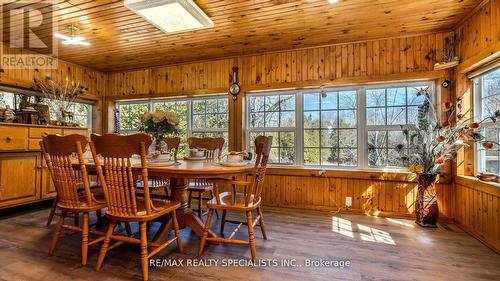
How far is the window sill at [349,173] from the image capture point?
10.4 ft

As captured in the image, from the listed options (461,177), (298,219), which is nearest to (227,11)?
(298,219)

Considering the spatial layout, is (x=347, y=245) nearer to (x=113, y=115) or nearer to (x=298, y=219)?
(x=298, y=219)

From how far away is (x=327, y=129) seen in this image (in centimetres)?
366

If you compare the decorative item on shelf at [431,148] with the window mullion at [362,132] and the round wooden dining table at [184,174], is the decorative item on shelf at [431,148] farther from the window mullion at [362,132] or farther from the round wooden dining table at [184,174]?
the round wooden dining table at [184,174]

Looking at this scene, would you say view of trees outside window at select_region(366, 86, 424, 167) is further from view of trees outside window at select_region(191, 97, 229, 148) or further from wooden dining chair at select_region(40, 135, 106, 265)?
wooden dining chair at select_region(40, 135, 106, 265)

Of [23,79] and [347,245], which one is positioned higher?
[23,79]

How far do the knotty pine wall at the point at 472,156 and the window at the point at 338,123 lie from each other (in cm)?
50

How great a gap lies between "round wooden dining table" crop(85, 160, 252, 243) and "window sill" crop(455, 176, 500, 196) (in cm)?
218

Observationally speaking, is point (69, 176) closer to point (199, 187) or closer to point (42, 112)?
point (199, 187)

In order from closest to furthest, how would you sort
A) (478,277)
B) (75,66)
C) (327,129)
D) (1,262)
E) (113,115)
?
(478,277)
(1,262)
(327,129)
(75,66)
(113,115)

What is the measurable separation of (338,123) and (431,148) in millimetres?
1130

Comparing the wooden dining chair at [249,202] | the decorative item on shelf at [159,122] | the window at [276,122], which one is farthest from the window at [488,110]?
the decorative item on shelf at [159,122]

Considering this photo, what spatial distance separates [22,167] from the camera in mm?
3289

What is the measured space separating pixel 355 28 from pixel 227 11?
156cm
